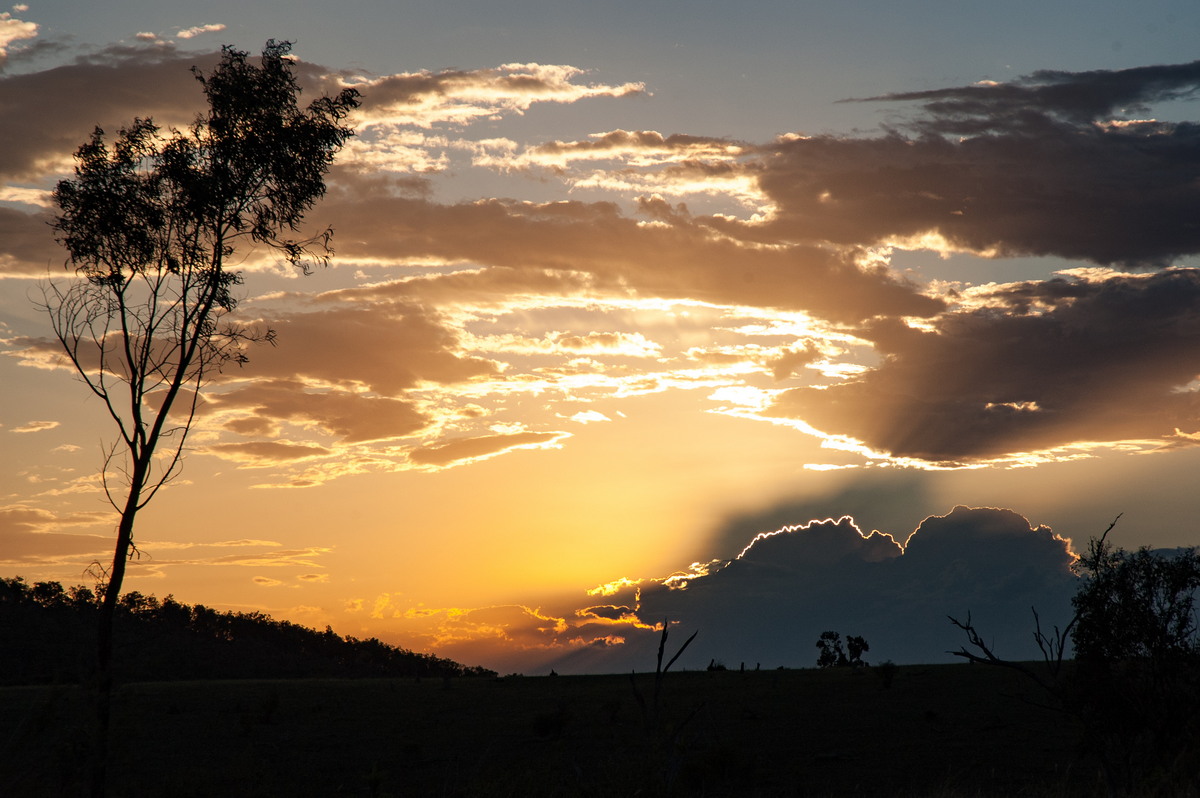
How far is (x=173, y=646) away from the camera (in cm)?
10175

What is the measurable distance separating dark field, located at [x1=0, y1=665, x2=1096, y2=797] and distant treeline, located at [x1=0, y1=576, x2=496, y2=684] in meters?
32.9

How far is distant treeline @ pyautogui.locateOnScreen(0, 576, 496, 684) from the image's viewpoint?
86188mm

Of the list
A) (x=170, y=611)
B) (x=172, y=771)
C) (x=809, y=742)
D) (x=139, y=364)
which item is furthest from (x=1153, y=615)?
(x=170, y=611)

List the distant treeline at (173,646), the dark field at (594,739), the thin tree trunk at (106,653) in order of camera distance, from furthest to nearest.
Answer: the distant treeline at (173,646) → the dark field at (594,739) → the thin tree trunk at (106,653)

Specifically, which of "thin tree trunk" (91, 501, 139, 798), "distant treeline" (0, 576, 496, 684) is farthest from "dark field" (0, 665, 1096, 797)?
"distant treeline" (0, 576, 496, 684)

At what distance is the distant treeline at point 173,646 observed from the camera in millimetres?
86188

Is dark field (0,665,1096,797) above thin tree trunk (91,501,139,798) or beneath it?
beneath

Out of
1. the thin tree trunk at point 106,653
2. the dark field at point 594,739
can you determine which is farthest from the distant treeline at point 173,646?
the thin tree trunk at point 106,653

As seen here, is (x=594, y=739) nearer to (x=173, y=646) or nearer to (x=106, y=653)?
(x=106, y=653)

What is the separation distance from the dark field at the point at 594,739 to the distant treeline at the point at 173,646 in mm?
32949

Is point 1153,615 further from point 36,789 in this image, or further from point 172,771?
point 172,771

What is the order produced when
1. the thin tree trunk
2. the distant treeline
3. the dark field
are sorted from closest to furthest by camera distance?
1. the thin tree trunk
2. the dark field
3. the distant treeline

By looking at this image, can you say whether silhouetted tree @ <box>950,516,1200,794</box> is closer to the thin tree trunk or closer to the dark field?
the dark field

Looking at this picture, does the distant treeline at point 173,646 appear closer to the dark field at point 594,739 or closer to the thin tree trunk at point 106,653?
the dark field at point 594,739
